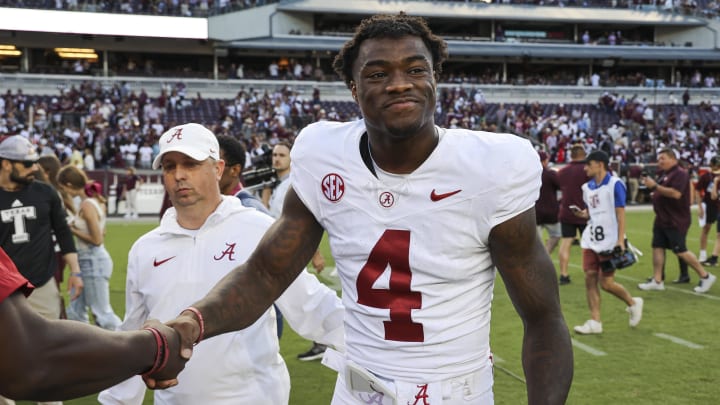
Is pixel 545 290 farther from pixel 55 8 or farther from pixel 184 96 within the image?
pixel 55 8

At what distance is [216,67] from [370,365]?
137 feet

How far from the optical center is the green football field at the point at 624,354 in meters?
5.68

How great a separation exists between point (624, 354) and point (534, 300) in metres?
4.91

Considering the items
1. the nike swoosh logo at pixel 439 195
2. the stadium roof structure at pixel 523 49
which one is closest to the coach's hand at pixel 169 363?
the nike swoosh logo at pixel 439 195

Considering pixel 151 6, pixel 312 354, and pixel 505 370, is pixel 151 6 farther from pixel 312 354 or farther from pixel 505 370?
pixel 505 370

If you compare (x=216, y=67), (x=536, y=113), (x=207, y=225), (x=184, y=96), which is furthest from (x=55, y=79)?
(x=207, y=225)

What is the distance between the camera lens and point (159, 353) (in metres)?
2.01

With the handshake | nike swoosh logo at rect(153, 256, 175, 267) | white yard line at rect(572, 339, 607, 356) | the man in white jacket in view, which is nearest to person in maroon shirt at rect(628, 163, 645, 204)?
white yard line at rect(572, 339, 607, 356)

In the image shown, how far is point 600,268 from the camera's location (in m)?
7.46

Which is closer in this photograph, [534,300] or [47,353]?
[47,353]

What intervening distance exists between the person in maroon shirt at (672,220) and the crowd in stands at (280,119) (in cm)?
1504

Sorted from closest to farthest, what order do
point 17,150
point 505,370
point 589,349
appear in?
point 17,150 < point 505,370 < point 589,349

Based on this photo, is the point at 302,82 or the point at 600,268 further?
the point at 302,82

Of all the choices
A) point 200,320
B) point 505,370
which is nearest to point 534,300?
point 200,320
